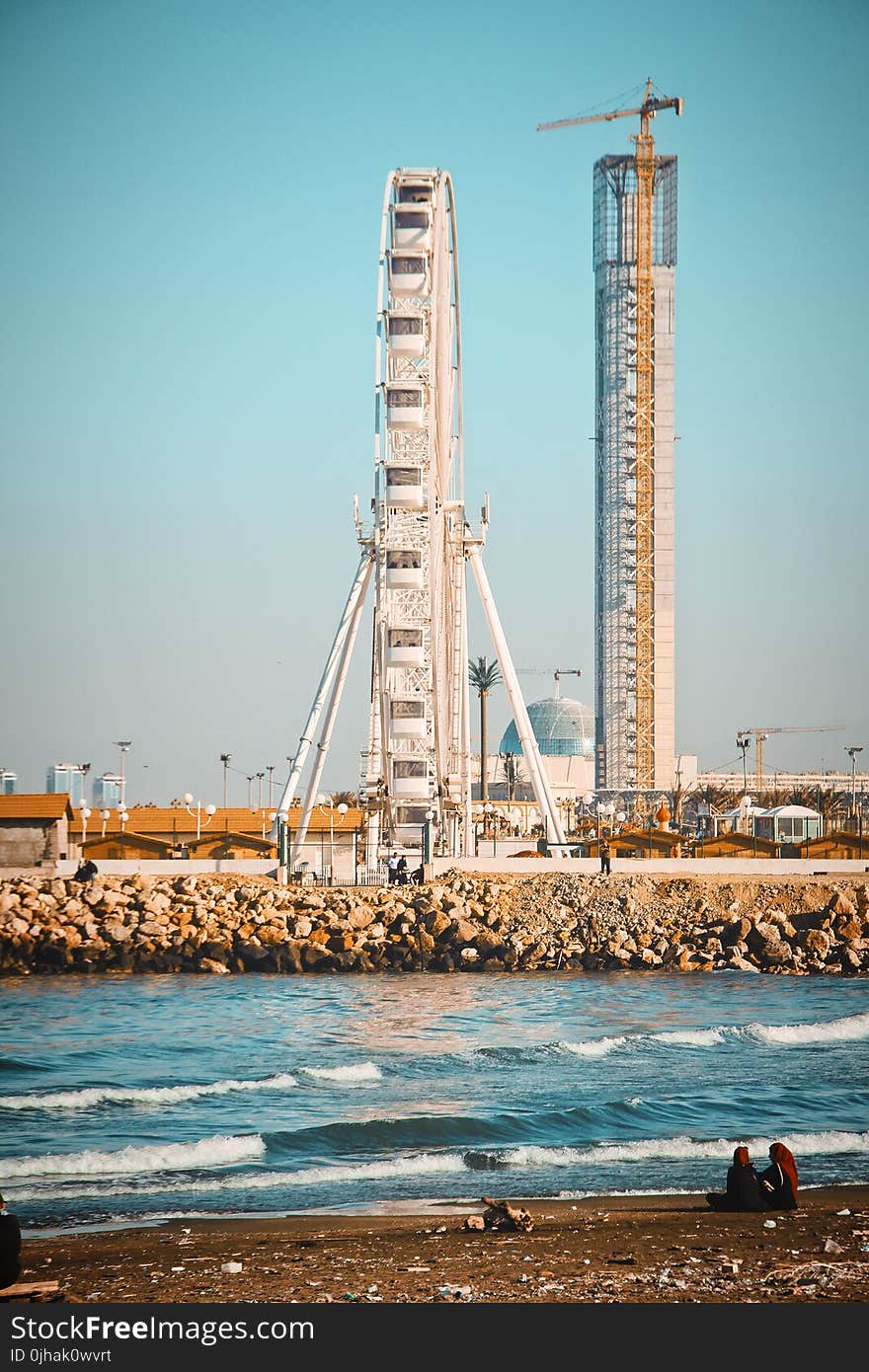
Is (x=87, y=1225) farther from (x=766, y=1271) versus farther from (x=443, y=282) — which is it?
(x=443, y=282)

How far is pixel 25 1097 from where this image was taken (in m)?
21.0

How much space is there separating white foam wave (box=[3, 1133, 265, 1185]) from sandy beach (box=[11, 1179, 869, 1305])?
10.4ft

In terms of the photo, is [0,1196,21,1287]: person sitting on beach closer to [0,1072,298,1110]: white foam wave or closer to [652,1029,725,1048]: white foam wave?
[0,1072,298,1110]: white foam wave

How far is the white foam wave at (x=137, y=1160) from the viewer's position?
1675cm

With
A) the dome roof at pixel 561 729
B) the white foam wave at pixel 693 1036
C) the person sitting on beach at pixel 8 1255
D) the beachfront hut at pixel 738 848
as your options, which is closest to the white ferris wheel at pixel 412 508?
the beachfront hut at pixel 738 848

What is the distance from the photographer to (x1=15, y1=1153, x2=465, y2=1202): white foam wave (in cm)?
1570

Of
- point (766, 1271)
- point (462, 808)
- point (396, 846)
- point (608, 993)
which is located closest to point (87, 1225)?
point (766, 1271)

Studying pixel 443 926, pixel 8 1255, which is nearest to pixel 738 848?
pixel 443 926

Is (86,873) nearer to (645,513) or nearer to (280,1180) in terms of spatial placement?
(280,1180)

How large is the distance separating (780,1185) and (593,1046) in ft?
37.8

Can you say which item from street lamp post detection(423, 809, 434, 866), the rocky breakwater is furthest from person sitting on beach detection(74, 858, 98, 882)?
street lamp post detection(423, 809, 434, 866)

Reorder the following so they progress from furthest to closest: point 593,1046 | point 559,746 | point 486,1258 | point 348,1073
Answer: point 559,746
point 593,1046
point 348,1073
point 486,1258

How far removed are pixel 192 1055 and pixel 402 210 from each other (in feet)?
108

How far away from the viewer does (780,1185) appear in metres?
13.7
